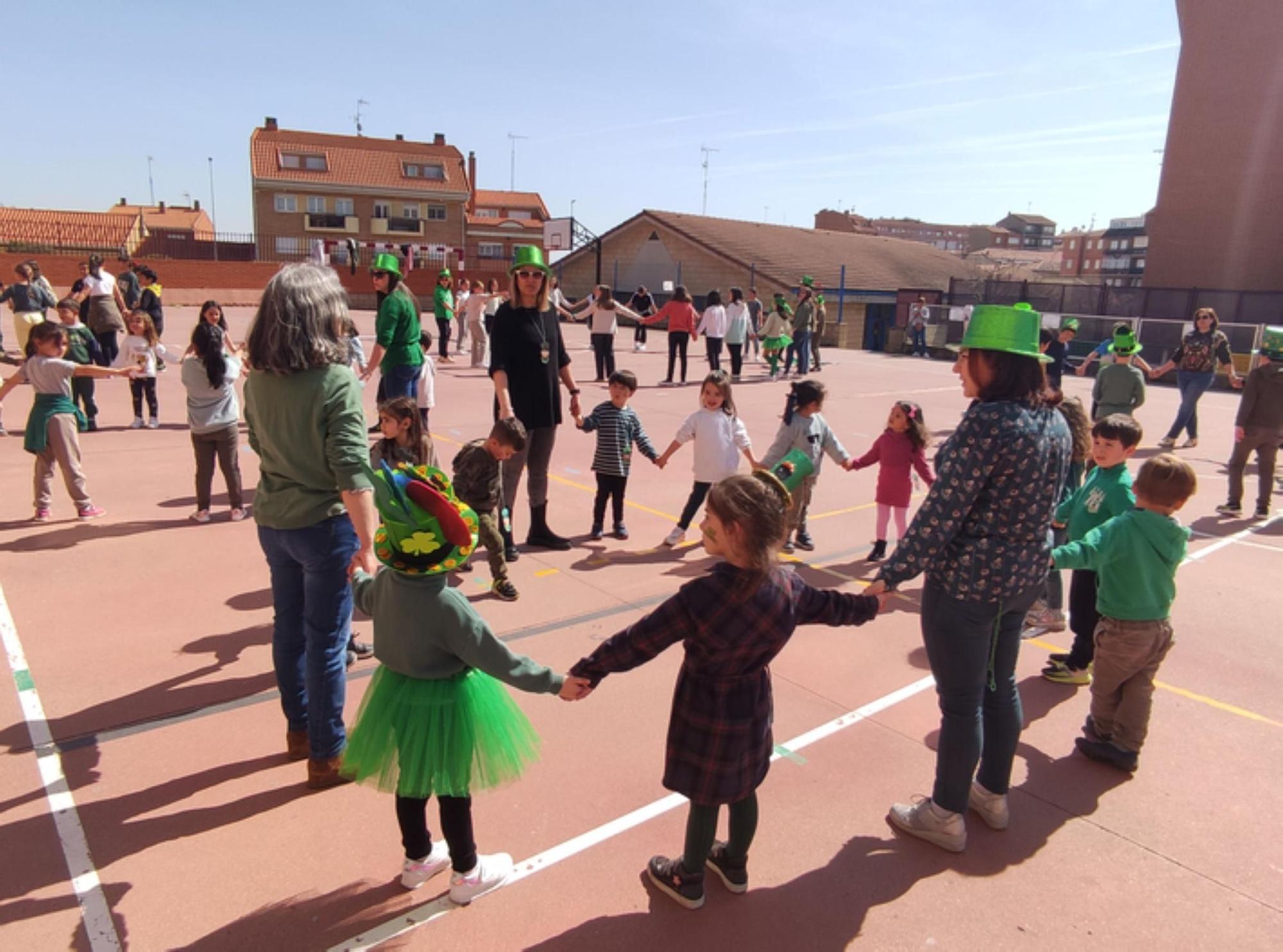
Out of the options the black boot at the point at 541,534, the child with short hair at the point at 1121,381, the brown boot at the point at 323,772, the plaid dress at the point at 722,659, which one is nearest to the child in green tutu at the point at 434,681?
the plaid dress at the point at 722,659

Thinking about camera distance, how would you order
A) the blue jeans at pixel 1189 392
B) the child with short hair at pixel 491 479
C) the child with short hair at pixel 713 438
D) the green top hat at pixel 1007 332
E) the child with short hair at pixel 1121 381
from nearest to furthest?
the green top hat at pixel 1007 332 < the child with short hair at pixel 491 479 < the child with short hair at pixel 713 438 < the child with short hair at pixel 1121 381 < the blue jeans at pixel 1189 392

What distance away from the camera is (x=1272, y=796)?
3.46 metres

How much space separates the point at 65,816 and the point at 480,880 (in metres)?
1.66

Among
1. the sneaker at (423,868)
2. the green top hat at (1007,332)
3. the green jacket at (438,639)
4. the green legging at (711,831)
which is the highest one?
the green top hat at (1007,332)

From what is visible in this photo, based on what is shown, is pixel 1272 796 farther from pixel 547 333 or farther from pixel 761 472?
pixel 547 333

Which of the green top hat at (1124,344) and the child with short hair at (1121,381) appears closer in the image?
the child with short hair at (1121,381)

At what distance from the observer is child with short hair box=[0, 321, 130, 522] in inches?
246

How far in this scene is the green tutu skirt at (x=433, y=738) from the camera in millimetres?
2490

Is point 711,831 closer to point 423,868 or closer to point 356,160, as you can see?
point 423,868

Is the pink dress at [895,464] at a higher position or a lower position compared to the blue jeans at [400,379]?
lower

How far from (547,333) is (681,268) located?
32.6 m

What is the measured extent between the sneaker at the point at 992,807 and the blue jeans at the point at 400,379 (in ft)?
18.6

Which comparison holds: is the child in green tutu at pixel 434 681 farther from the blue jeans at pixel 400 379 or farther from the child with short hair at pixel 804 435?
the blue jeans at pixel 400 379

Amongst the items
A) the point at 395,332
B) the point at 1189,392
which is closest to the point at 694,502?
the point at 395,332
